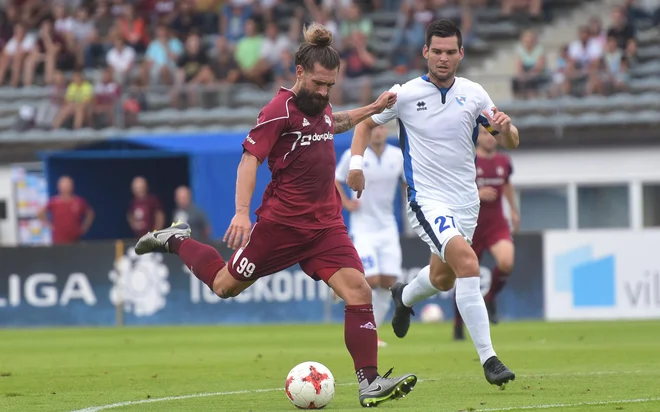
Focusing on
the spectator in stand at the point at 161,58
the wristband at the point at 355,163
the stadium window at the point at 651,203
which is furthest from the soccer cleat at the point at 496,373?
the spectator in stand at the point at 161,58

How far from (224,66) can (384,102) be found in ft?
54.6

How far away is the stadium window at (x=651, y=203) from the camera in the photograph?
24078 mm

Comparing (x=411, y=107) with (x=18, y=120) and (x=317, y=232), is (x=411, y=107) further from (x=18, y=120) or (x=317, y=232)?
(x=18, y=120)

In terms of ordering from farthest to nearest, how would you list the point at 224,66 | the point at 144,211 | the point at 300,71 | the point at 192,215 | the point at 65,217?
the point at 224,66, the point at 144,211, the point at 65,217, the point at 192,215, the point at 300,71

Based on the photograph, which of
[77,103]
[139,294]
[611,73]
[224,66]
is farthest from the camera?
[224,66]

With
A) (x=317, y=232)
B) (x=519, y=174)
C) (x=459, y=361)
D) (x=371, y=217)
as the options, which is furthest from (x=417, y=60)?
(x=317, y=232)

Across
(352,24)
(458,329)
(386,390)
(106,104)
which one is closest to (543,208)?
(352,24)

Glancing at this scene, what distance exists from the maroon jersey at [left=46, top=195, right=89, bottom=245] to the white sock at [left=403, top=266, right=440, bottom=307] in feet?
40.1

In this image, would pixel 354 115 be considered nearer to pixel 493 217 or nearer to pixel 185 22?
pixel 493 217

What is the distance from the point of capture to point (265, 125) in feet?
27.4

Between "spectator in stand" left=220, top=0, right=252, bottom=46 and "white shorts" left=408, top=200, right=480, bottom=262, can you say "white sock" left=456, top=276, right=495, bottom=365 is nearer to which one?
"white shorts" left=408, top=200, right=480, bottom=262

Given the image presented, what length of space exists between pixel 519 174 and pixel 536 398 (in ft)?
52.2

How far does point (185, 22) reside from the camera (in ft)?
89.5

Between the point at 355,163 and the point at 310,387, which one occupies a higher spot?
the point at 355,163
